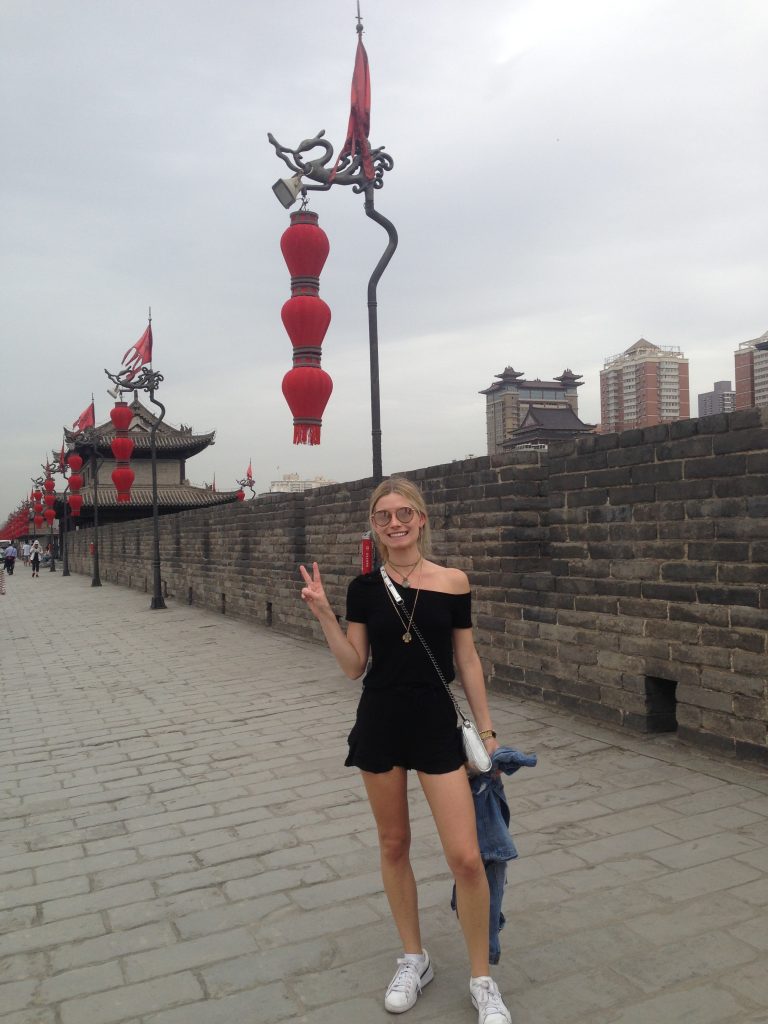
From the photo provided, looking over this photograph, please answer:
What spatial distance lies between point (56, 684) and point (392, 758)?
24.6ft

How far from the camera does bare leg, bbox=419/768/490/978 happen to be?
238 cm

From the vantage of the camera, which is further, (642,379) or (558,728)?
(642,379)

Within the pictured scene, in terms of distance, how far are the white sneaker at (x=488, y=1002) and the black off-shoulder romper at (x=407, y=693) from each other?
0.61 meters

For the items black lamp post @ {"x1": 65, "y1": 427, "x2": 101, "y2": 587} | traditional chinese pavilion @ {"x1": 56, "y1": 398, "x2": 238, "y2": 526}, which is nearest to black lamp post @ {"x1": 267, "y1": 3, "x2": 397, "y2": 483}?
black lamp post @ {"x1": 65, "y1": 427, "x2": 101, "y2": 587}

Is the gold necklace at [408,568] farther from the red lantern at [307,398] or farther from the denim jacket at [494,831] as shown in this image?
the red lantern at [307,398]

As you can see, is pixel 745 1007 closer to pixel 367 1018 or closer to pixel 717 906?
pixel 717 906

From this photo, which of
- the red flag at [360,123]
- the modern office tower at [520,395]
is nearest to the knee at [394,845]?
the red flag at [360,123]

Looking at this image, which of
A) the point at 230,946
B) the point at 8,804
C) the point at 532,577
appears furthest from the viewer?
the point at 532,577

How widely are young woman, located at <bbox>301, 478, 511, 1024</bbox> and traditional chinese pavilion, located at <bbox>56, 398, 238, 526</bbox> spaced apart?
42488mm

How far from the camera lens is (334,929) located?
303 cm

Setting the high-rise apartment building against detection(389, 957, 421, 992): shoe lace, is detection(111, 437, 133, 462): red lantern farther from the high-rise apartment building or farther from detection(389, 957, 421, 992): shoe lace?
the high-rise apartment building

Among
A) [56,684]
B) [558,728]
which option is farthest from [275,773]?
[56,684]

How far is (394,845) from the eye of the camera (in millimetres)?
2576

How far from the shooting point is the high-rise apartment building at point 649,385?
45.0 meters
